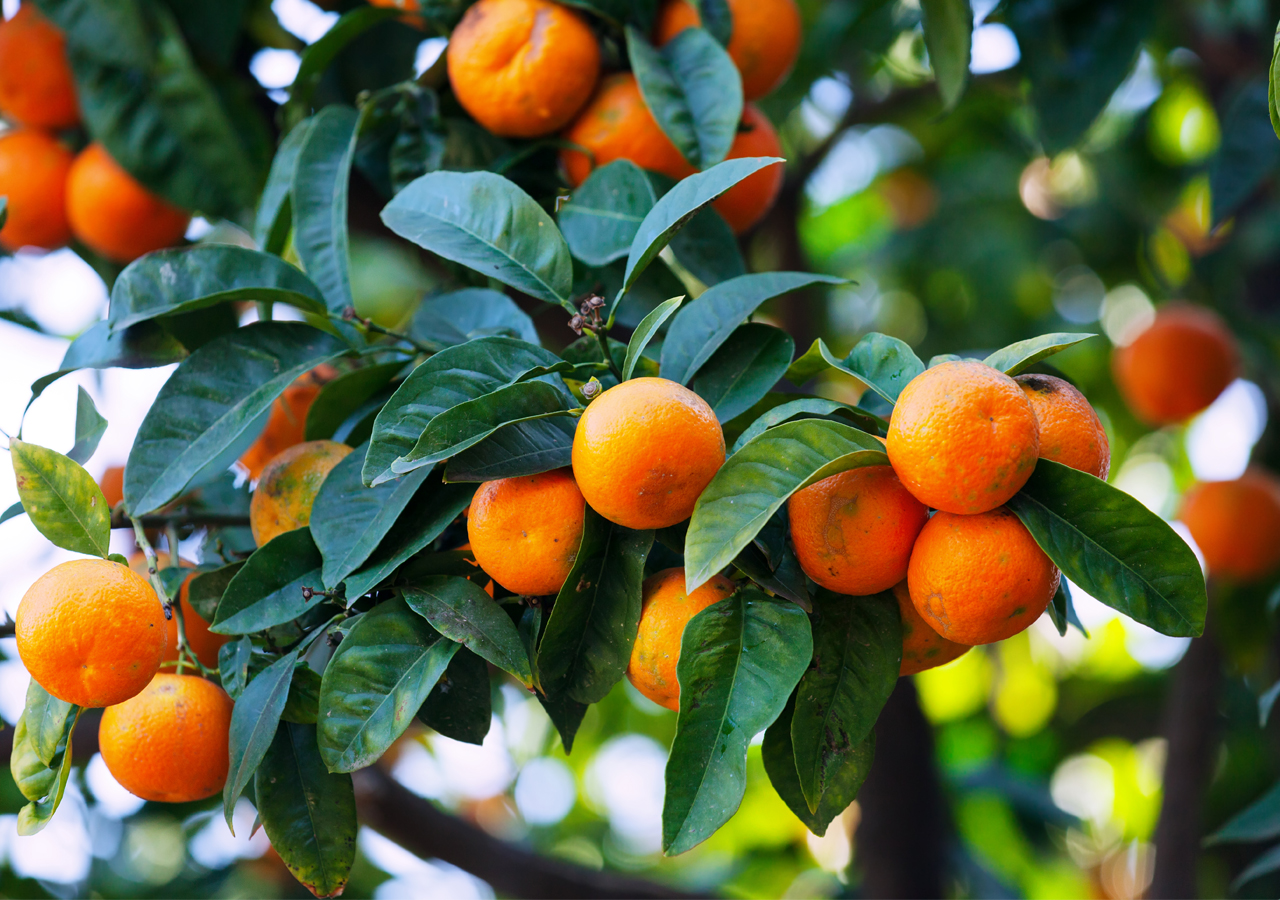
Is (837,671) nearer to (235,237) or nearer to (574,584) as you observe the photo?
(574,584)

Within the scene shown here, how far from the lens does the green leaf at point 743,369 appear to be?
0.75m

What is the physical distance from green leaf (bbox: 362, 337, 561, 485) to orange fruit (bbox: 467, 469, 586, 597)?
65 millimetres

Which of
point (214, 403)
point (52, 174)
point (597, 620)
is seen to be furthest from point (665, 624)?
point (52, 174)

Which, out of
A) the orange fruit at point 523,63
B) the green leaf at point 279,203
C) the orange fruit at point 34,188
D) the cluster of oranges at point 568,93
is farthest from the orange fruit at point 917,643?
the orange fruit at point 34,188

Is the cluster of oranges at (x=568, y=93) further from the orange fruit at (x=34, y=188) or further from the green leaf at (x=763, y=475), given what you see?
the orange fruit at (x=34, y=188)

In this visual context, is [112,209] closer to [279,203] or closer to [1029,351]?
[279,203]

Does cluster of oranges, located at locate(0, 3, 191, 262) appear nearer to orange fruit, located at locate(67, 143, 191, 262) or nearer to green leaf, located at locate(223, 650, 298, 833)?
orange fruit, located at locate(67, 143, 191, 262)

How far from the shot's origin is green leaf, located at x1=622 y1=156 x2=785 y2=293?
2.07 ft

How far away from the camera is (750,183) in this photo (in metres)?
1.02

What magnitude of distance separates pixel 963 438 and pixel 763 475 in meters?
0.11

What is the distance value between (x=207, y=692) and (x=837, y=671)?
43cm

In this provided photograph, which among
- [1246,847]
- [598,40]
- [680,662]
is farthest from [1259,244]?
[680,662]

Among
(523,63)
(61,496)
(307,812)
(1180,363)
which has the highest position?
(523,63)

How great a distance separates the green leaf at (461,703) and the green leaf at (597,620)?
3.1 inches
